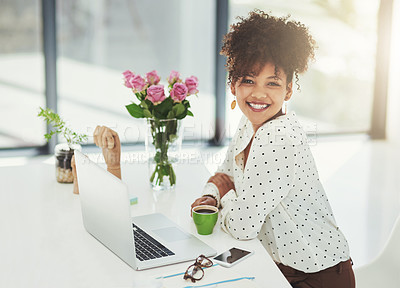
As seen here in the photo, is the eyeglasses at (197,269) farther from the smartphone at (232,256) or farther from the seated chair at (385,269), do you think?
the seated chair at (385,269)

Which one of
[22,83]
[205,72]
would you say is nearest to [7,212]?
[22,83]

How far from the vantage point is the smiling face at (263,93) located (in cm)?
164

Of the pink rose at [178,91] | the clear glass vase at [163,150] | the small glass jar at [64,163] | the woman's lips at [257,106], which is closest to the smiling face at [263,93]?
the woman's lips at [257,106]

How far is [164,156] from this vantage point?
200cm

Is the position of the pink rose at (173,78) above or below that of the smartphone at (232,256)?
above

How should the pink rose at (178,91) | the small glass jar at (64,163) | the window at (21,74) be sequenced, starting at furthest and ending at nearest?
1. the window at (21,74)
2. the small glass jar at (64,163)
3. the pink rose at (178,91)

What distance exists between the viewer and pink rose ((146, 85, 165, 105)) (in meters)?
1.86

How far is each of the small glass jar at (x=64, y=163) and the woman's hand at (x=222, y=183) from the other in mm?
517

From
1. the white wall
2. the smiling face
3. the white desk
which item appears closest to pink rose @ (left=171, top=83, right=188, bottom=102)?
the smiling face

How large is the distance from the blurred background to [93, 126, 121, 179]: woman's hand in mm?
1828

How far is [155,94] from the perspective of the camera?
1866mm

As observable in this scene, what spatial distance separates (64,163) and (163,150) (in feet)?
1.21

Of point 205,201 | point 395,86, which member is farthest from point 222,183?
point 395,86

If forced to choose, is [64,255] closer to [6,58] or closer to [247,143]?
[247,143]
